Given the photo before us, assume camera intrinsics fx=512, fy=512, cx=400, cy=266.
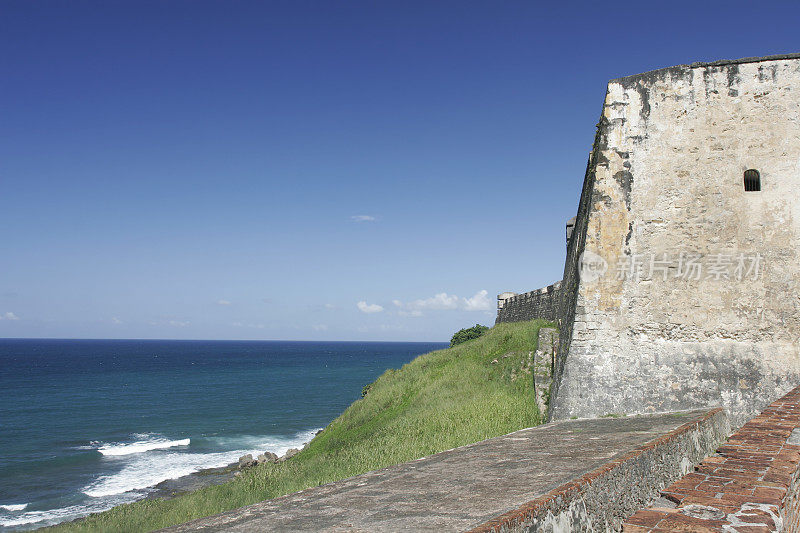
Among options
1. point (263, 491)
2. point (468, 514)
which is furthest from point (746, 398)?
point (263, 491)

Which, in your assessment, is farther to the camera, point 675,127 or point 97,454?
point 97,454

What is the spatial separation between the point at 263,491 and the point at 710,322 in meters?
9.88

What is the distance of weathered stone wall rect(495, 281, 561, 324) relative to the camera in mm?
21672

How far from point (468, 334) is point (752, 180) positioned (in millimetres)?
30288

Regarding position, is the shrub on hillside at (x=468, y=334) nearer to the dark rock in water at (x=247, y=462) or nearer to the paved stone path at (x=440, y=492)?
the dark rock in water at (x=247, y=462)

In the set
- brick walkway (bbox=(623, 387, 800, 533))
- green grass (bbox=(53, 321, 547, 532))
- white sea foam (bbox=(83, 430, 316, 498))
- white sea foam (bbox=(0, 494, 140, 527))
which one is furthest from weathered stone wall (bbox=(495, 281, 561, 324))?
white sea foam (bbox=(0, 494, 140, 527))

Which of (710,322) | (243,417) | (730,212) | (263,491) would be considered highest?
(730,212)

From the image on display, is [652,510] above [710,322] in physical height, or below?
below

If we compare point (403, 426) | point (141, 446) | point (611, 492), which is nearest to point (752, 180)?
point (611, 492)

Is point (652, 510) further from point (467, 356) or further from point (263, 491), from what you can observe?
point (467, 356)

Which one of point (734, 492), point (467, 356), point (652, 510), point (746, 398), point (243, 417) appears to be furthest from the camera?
point (243, 417)

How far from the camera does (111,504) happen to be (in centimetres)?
2177

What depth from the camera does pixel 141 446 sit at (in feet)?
110

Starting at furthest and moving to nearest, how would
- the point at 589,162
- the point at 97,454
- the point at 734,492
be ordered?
1. the point at 97,454
2. the point at 589,162
3. the point at 734,492
